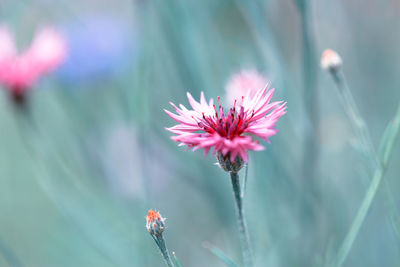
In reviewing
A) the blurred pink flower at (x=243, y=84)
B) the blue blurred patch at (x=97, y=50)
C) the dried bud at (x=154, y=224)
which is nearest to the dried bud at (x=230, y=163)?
the dried bud at (x=154, y=224)

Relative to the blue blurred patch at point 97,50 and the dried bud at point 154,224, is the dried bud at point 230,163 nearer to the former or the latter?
the dried bud at point 154,224

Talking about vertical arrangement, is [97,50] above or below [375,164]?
above

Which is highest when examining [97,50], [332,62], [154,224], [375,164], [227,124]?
[97,50]

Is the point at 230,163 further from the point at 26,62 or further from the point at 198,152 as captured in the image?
the point at 26,62

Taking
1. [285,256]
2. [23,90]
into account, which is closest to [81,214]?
[23,90]

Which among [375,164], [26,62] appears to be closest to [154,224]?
[375,164]

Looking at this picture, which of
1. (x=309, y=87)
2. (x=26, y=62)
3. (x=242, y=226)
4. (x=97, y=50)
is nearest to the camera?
(x=242, y=226)

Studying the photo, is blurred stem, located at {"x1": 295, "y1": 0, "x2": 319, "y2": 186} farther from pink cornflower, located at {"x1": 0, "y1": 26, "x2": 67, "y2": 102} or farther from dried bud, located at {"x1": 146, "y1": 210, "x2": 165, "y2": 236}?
pink cornflower, located at {"x1": 0, "y1": 26, "x2": 67, "y2": 102}
